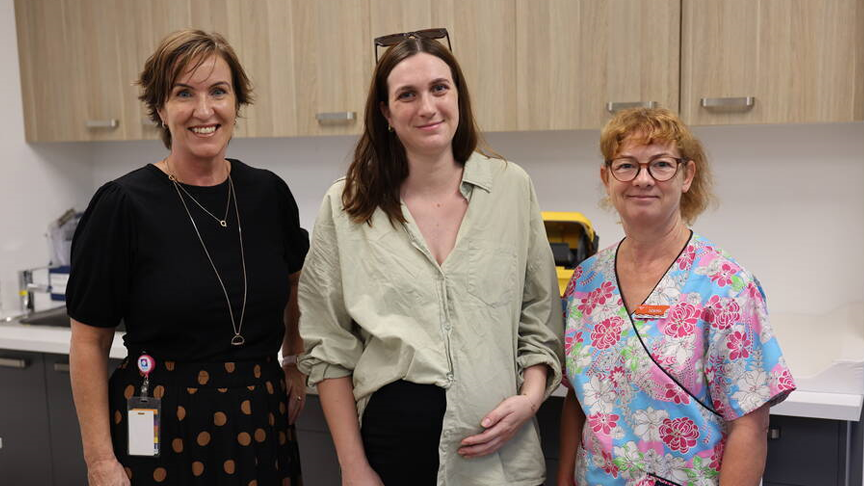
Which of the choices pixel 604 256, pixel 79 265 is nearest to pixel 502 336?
pixel 604 256

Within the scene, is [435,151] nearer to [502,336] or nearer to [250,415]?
[502,336]

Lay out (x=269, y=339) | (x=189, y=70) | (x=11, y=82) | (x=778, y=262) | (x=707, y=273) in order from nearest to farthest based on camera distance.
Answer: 1. (x=707, y=273)
2. (x=189, y=70)
3. (x=269, y=339)
4. (x=778, y=262)
5. (x=11, y=82)

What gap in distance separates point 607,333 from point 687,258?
0.19 metres

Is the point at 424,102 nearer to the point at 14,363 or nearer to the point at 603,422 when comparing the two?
the point at 603,422

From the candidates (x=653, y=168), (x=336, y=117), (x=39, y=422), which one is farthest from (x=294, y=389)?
(x=39, y=422)

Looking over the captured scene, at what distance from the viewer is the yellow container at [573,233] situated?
84.9 inches

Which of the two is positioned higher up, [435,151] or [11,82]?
[11,82]

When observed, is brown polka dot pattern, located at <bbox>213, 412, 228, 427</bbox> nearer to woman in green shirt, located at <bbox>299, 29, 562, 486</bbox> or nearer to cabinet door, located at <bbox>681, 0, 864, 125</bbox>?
woman in green shirt, located at <bbox>299, 29, 562, 486</bbox>

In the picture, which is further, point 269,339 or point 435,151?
point 269,339

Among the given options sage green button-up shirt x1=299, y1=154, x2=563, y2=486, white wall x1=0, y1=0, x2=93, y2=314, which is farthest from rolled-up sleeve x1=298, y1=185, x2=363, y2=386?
white wall x1=0, y1=0, x2=93, y2=314

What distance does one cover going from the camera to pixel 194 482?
1.56 metres

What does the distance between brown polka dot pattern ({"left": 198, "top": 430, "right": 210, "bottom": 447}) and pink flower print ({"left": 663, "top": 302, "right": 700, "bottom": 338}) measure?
2.99 ft

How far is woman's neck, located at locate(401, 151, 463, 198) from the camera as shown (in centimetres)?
149

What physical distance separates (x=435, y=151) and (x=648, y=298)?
0.47 m
